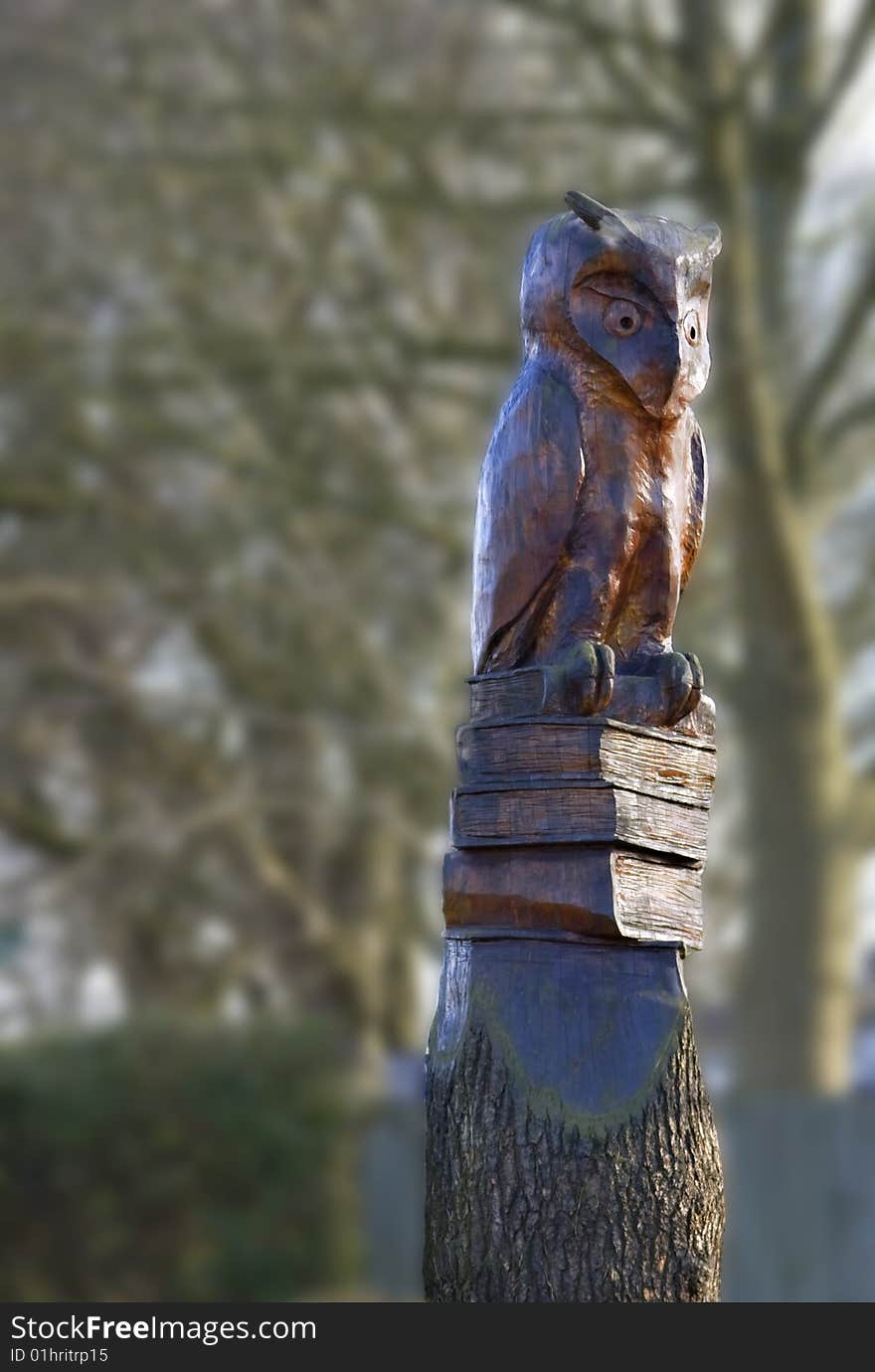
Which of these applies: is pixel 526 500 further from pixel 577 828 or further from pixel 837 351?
pixel 837 351

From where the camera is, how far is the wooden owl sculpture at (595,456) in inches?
122

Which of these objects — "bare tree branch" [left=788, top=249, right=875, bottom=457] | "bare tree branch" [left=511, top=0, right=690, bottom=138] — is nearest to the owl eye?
"bare tree branch" [left=788, top=249, right=875, bottom=457]

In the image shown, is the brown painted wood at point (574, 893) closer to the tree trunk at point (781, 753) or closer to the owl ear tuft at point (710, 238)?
the owl ear tuft at point (710, 238)

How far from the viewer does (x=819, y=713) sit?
9.86m

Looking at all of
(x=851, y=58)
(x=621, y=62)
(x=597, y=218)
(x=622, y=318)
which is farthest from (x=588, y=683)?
(x=621, y=62)

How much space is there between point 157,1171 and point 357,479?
12.9 feet

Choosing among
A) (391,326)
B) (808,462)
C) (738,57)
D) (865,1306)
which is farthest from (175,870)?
(865,1306)

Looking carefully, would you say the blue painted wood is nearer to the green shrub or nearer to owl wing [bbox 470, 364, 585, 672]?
owl wing [bbox 470, 364, 585, 672]

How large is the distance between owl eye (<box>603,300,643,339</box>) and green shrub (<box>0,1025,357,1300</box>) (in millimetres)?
5979

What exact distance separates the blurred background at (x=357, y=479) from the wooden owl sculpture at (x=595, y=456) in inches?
227

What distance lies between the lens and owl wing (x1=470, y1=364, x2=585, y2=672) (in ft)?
10.1

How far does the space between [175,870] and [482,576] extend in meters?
9.13

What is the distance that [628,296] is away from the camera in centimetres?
312

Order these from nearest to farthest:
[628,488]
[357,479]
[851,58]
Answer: [628,488], [851,58], [357,479]
